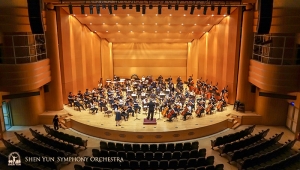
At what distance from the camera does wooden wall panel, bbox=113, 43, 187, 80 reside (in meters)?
22.6

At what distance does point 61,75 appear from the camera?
610 inches

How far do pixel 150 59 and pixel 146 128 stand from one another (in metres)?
10.9

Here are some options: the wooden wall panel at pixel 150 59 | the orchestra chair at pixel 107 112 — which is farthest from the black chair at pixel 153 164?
the wooden wall panel at pixel 150 59

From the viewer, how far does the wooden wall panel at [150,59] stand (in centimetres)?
2256

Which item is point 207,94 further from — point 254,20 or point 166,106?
→ point 254,20

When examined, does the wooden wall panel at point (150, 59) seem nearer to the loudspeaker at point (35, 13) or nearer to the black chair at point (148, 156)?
the loudspeaker at point (35, 13)

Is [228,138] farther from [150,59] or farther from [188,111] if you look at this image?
[150,59]

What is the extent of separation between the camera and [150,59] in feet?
74.8

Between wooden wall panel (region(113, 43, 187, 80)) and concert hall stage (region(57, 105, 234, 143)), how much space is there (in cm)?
895

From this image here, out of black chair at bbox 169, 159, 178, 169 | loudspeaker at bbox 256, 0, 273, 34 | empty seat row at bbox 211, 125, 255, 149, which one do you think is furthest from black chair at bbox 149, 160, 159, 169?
loudspeaker at bbox 256, 0, 273, 34

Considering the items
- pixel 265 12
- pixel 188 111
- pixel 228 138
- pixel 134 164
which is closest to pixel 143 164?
pixel 134 164

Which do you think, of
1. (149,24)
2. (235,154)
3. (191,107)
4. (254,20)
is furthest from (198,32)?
(235,154)

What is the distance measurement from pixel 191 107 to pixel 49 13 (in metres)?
8.87

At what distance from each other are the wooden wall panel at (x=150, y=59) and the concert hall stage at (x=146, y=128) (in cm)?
895
